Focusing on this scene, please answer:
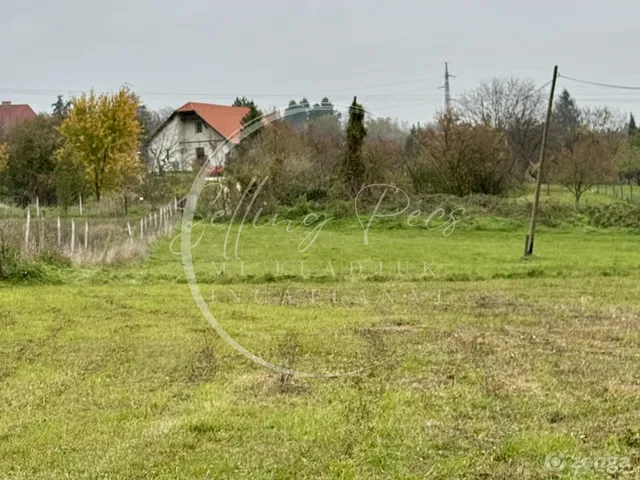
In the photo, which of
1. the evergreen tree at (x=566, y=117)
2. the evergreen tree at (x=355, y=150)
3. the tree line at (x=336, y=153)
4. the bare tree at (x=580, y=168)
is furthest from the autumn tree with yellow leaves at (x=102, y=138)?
the evergreen tree at (x=566, y=117)

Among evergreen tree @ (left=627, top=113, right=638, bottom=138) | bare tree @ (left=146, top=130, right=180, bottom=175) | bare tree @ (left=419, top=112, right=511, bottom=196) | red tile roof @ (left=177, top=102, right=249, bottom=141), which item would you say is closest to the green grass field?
red tile roof @ (left=177, top=102, right=249, bottom=141)

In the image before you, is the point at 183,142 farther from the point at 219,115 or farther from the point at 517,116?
the point at 517,116

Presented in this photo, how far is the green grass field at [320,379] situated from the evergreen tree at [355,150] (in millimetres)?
2441

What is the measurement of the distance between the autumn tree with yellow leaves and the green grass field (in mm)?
17687

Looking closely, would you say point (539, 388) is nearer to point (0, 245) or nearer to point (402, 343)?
point (402, 343)

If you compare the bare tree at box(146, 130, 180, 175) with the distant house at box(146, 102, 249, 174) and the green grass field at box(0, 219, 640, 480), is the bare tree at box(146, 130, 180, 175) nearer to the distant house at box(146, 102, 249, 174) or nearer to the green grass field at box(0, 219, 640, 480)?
the distant house at box(146, 102, 249, 174)

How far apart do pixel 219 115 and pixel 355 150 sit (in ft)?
24.1

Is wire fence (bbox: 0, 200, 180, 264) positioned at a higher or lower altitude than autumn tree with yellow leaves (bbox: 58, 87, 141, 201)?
lower

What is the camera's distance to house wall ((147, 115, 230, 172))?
1710 centimetres

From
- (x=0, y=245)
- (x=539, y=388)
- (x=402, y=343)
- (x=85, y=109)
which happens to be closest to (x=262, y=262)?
(x=0, y=245)

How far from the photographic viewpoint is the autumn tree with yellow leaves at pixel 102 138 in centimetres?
2828

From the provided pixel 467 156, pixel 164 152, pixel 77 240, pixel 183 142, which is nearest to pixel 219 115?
pixel 183 142

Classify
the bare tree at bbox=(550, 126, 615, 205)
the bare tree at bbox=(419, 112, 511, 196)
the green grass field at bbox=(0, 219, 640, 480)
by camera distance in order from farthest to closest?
the bare tree at bbox=(550, 126, 615, 205)
the bare tree at bbox=(419, 112, 511, 196)
the green grass field at bbox=(0, 219, 640, 480)

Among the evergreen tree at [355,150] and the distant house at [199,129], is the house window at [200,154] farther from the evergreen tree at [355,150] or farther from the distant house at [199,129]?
the evergreen tree at [355,150]
